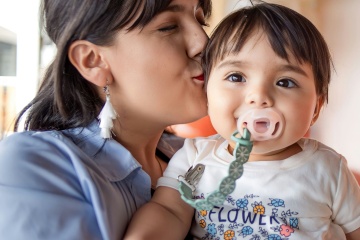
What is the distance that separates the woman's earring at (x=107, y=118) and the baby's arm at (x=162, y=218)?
0.58ft

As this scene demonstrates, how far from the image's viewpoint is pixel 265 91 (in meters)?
0.89

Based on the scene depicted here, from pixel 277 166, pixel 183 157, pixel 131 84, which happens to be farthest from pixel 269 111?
pixel 131 84

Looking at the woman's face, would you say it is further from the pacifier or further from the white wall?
the white wall

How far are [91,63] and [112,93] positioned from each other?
0.30ft

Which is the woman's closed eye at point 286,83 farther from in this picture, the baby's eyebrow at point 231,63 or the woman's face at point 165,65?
the woman's face at point 165,65

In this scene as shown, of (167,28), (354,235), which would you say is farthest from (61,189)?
(354,235)

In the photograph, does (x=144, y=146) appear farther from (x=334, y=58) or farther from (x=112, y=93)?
(x=334, y=58)

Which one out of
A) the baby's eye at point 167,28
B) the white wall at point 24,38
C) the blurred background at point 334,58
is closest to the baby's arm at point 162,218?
the baby's eye at point 167,28

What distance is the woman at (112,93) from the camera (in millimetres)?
965

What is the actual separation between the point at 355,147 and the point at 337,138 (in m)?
0.12

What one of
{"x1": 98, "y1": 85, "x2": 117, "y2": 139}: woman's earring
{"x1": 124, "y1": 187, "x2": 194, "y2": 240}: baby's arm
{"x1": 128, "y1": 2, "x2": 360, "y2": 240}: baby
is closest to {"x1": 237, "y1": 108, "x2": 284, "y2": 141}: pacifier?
{"x1": 128, "y1": 2, "x2": 360, "y2": 240}: baby

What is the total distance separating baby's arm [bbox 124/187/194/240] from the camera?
95 centimetres

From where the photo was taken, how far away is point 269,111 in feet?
2.88

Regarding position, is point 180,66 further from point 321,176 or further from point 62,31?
point 321,176
